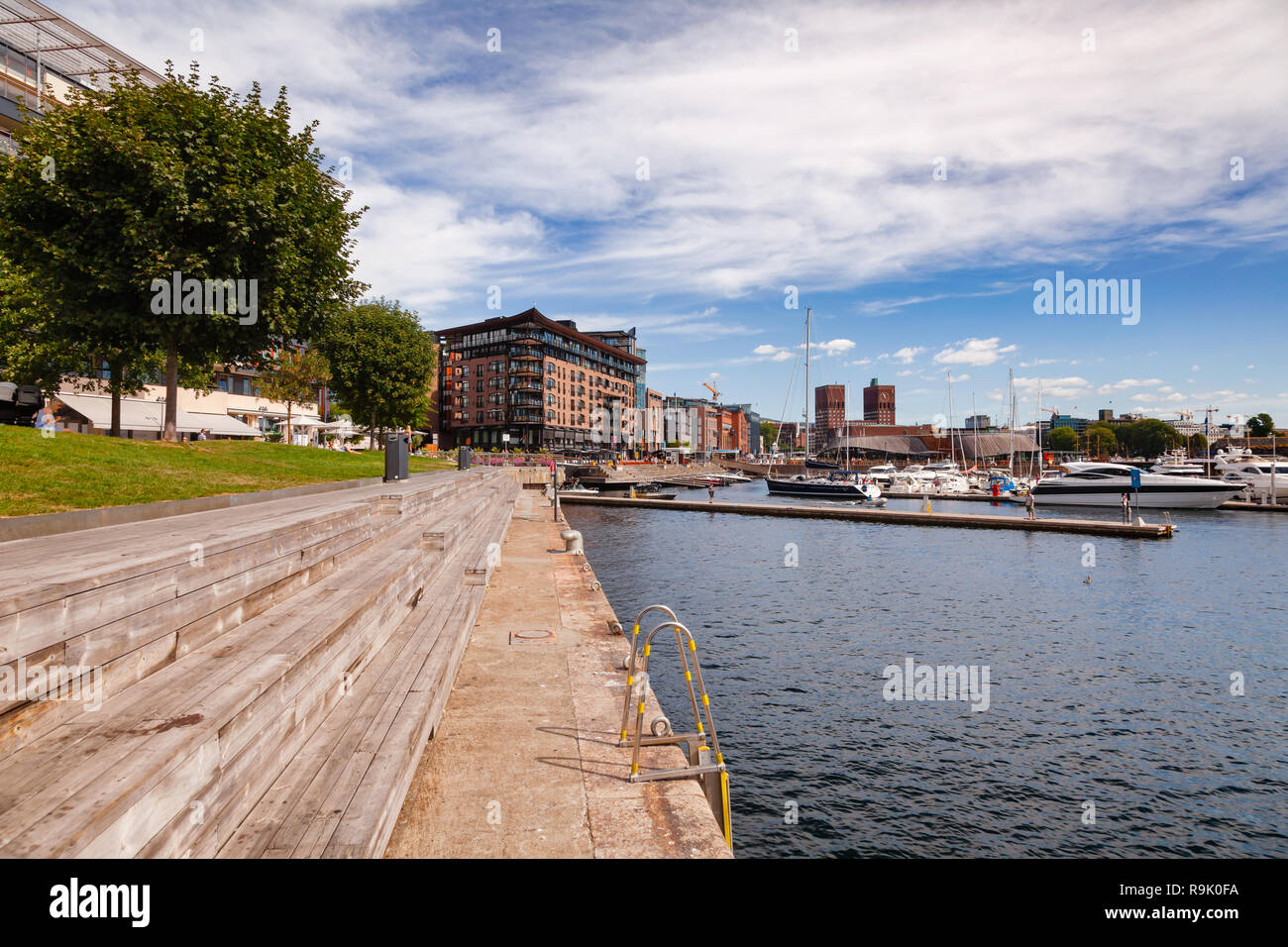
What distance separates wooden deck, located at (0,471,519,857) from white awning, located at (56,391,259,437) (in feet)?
124

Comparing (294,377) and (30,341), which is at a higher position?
(294,377)

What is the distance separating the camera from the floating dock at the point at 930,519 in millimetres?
40688

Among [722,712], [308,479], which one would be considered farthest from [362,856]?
[308,479]

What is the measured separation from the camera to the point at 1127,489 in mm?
60281

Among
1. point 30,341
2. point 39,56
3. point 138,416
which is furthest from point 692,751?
point 39,56

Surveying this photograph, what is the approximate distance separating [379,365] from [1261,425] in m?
239

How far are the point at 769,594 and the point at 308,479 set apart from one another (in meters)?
15.8

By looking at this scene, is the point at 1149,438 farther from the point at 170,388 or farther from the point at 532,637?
the point at 170,388

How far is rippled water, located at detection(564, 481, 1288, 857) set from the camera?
884cm

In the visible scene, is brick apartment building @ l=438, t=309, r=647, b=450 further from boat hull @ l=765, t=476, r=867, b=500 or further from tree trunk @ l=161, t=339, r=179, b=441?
tree trunk @ l=161, t=339, r=179, b=441

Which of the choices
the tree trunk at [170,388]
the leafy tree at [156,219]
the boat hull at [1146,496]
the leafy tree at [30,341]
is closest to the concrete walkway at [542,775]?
the leafy tree at [156,219]

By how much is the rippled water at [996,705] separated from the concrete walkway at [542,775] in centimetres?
233

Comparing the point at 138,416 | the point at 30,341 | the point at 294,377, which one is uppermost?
the point at 294,377
